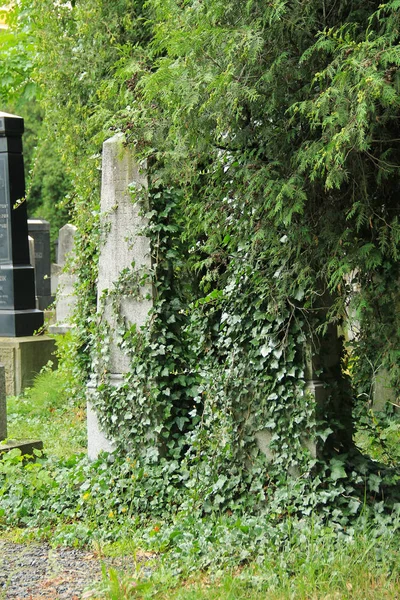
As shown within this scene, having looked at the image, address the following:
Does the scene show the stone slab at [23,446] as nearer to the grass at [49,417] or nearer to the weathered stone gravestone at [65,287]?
the grass at [49,417]

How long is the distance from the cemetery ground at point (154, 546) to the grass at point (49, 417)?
48.0 inches

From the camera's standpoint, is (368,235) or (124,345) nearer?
(368,235)

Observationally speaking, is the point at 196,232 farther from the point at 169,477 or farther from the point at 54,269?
the point at 54,269

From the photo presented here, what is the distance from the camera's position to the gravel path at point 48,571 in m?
4.90

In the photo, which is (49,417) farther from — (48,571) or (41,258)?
(41,258)

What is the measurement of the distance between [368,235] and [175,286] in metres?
1.87

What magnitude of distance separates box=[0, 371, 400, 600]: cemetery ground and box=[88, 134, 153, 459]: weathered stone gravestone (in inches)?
21.3

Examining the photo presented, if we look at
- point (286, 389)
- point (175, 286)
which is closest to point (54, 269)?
point (175, 286)

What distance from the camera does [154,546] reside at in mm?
5422

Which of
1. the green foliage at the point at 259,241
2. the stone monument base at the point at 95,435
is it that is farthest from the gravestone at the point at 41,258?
the stone monument base at the point at 95,435

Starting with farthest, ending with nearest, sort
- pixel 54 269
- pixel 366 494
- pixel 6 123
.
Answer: pixel 54 269 → pixel 6 123 → pixel 366 494

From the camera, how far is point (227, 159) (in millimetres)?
5754

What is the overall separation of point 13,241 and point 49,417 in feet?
8.88

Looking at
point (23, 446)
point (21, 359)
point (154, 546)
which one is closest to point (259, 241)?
point (154, 546)
